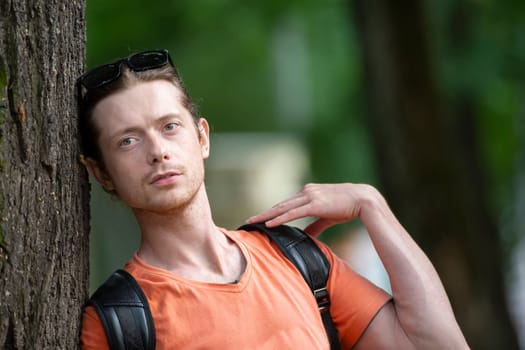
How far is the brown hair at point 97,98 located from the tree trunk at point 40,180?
5cm

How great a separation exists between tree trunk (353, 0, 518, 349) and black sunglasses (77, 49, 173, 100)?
17.9ft

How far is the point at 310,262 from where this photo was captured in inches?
135

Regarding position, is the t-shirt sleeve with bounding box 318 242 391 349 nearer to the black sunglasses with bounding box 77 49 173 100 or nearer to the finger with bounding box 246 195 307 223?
the finger with bounding box 246 195 307 223

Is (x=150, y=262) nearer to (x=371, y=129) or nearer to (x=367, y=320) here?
(x=367, y=320)

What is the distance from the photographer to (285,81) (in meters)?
23.8

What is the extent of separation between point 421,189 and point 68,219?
5732 millimetres

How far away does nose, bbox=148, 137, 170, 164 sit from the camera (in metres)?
3.14

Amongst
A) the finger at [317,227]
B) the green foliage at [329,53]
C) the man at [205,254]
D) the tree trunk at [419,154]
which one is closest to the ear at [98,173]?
the man at [205,254]

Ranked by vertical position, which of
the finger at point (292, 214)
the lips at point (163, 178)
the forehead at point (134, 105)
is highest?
the forehead at point (134, 105)

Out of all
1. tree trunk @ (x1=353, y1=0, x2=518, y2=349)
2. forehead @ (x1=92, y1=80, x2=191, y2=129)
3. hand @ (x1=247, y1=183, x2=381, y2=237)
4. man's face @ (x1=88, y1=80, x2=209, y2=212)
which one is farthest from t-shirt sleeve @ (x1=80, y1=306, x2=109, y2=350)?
tree trunk @ (x1=353, y1=0, x2=518, y2=349)

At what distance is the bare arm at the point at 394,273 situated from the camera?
340cm

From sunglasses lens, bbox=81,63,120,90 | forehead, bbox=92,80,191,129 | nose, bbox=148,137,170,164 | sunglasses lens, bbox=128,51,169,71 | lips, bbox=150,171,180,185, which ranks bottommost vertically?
lips, bbox=150,171,180,185

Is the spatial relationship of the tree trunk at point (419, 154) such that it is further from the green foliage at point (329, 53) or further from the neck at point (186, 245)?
the neck at point (186, 245)

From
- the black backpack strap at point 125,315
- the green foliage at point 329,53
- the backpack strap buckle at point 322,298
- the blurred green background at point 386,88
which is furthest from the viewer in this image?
the green foliage at point 329,53
